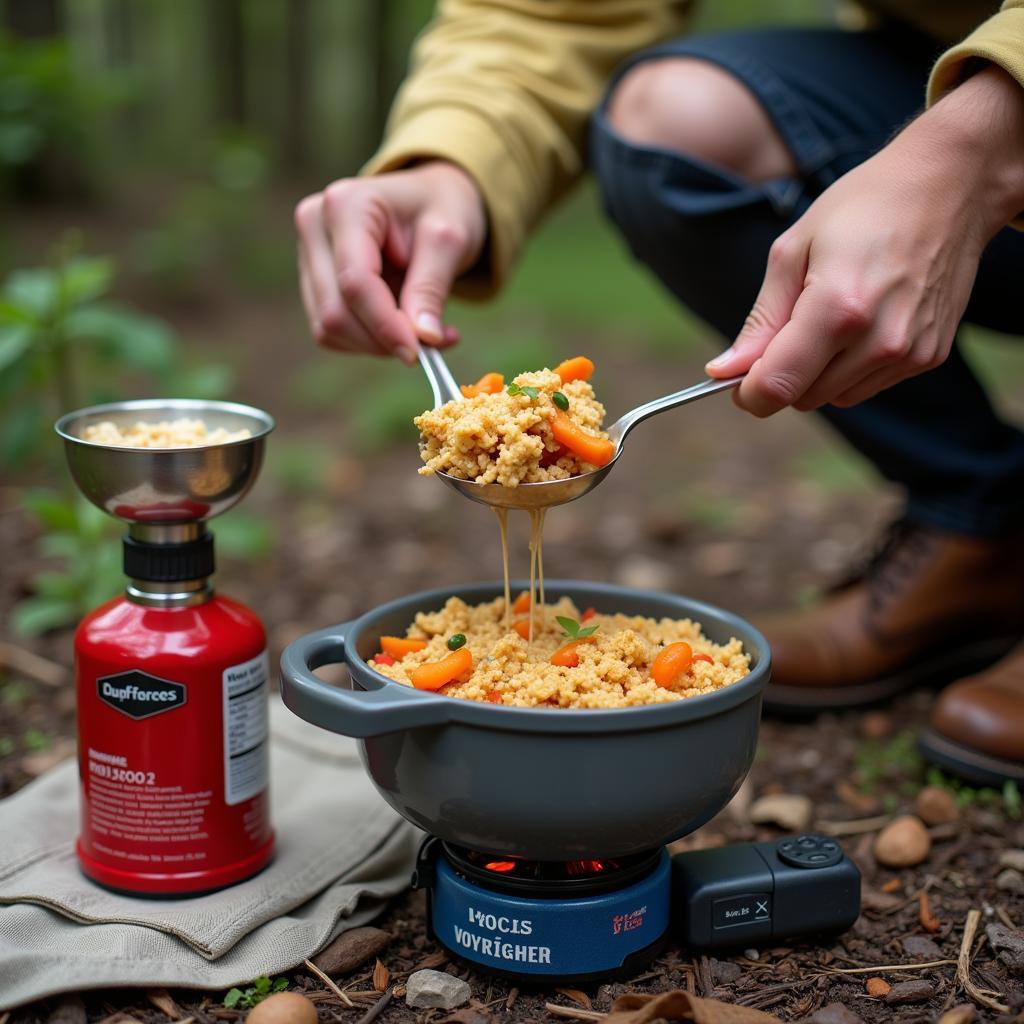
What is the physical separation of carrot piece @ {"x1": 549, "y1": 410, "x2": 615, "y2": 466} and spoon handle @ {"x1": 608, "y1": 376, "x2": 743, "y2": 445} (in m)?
0.09

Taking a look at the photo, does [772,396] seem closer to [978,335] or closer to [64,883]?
[64,883]

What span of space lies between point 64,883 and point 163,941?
0.21 meters

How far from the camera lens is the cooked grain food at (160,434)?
1717 mm

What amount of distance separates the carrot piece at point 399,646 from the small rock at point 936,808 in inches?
37.8

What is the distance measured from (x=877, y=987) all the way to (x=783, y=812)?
487 millimetres

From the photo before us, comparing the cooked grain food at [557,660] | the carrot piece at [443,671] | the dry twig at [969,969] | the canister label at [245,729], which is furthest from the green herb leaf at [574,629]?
the dry twig at [969,969]

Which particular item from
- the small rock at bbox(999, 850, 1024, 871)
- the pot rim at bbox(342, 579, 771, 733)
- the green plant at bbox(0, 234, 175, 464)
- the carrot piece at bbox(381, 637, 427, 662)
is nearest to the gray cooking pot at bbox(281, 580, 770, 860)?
the pot rim at bbox(342, 579, 771, 733)

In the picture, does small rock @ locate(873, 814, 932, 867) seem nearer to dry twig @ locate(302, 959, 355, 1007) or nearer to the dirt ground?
the dirt ground

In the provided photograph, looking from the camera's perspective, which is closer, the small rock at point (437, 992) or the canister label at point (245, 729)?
the small rock at point (437, 992)

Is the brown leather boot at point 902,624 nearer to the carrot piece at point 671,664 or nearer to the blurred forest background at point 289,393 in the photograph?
the blurred forest background at point 289,393

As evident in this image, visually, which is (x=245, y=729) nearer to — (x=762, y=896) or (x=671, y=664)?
(x=671, y=664)

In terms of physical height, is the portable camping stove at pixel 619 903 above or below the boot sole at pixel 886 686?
above

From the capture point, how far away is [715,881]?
1610 millimetres

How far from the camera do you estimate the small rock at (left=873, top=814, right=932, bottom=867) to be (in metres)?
1.89
